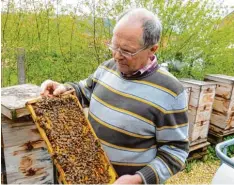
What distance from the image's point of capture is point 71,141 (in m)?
1.48

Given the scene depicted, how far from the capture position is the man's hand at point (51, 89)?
156cm

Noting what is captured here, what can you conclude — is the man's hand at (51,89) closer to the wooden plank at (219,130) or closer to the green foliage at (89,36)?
the green foliage at (89,36)

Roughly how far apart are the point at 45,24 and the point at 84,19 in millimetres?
566

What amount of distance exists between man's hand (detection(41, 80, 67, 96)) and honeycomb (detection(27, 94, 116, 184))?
4 centimetres

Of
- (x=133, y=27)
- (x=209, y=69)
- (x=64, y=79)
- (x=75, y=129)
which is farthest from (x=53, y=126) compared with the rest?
(x=209, y=69)

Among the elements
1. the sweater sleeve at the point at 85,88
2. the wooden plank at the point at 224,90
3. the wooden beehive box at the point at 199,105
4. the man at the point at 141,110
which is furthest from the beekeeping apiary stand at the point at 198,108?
the man at the point at 141,110

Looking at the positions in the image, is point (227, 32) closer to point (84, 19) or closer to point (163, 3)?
point (163, 3)

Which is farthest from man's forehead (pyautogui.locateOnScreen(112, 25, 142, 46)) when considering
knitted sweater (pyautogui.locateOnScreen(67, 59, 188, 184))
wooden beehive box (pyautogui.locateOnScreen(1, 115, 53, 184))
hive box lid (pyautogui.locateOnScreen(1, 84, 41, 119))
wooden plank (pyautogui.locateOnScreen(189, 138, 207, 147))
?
wooden plank (pyautogui.locateOnScreen(189, 138, 207, 147))

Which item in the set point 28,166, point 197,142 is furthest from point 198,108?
point 28,166

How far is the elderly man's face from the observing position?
1561mm

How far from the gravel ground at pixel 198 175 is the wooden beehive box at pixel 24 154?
3135 millimetres

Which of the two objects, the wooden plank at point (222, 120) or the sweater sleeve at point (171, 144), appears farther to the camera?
the wooden plank at point (222, 120)

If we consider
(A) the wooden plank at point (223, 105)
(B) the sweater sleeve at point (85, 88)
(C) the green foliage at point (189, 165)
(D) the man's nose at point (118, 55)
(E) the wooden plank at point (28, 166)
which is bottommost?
(C) the green foliage at point (189, 165)

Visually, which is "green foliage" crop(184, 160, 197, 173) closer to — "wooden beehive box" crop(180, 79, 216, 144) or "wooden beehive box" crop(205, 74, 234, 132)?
"wooden beehive box" crop(180, 79, 216, 144)
